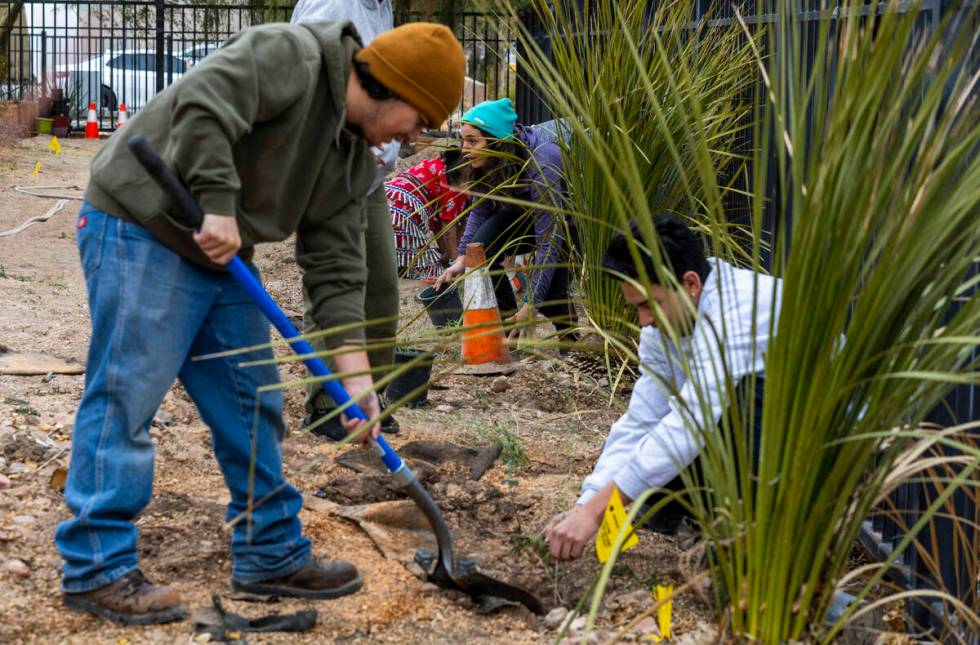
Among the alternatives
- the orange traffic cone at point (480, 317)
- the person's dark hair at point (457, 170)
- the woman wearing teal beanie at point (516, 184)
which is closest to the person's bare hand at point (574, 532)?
the woman wearing teal beanie at point (516, 184)

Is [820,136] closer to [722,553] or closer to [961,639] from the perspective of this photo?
[722,553]

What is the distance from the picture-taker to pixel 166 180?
2.51m

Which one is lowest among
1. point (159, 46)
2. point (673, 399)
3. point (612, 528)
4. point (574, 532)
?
point (574, 532)

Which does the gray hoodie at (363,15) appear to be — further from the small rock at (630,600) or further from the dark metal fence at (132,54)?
the dark metal fence at (132,54)

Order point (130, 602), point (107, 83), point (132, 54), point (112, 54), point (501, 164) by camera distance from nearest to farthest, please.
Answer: point (130, 602)
point (501, 164)
point (112, 54)
point (132, 54)
point (107, 83)

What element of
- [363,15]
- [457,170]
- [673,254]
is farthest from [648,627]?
[457,170]

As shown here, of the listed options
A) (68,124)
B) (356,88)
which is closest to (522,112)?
(356,88)

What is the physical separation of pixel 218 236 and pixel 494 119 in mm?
3375

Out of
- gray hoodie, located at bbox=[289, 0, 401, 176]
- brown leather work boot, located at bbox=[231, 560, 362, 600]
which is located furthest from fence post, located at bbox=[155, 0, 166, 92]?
brown leather work boot, located at bbox=[231, 560, 362, 600]

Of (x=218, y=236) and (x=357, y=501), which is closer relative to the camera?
(x=218, y=236)

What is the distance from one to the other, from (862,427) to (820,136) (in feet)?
1.69

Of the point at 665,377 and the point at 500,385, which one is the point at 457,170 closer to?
the point at 500,385

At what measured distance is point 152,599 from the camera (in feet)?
9.21

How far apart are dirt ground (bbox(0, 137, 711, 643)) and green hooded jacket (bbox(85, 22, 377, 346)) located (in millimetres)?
432
